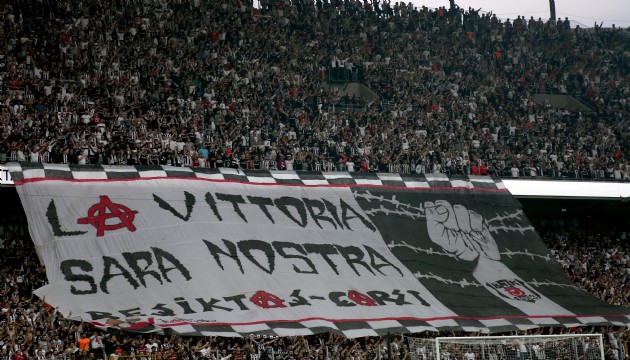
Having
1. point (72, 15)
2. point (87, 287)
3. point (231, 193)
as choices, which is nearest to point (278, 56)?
point (72, 15)

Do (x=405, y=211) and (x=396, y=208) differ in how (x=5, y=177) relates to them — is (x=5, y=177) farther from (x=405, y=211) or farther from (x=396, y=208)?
(x=405, y=211)

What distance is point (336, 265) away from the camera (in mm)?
25938

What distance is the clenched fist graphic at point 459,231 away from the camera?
28469 millimetres

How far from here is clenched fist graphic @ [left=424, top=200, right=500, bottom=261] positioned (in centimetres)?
2847

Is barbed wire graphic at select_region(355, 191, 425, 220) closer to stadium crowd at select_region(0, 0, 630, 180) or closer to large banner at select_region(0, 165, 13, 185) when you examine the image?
stadium crowd at select_region(0, 0, 630, 180)

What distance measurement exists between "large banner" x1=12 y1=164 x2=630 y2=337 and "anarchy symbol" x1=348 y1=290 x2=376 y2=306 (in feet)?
0.15

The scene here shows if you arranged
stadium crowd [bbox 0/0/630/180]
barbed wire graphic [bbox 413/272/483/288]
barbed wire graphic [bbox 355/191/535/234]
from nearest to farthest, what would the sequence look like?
barbed wire graphic [bbox 413/272/483/288], stadium crowd [bbox 0/0/630/180], barbed wire graphic [bbox 355/191/535/234]

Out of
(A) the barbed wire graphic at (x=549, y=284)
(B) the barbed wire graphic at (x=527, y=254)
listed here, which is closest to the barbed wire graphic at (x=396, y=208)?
(B) the barbed wire graphic at (x=527, y=254)

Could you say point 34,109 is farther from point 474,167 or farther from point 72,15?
point 474,167

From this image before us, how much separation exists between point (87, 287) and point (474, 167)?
16158mm

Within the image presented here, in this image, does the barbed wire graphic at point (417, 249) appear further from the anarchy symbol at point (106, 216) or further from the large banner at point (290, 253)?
the anarchy symbol at point (106, 216)

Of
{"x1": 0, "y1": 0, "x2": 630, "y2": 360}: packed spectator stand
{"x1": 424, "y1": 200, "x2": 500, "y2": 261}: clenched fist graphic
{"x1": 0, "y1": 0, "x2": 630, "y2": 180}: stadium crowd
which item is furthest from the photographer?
{"x1": 424, "y1": 200, "x2": 500, "y2": 261}: clenched fist graphic

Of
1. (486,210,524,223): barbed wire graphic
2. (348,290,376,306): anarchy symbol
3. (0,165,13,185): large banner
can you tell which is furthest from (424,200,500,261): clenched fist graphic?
(0,165,13,185): large banner

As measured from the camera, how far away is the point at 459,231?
95.2 ft
